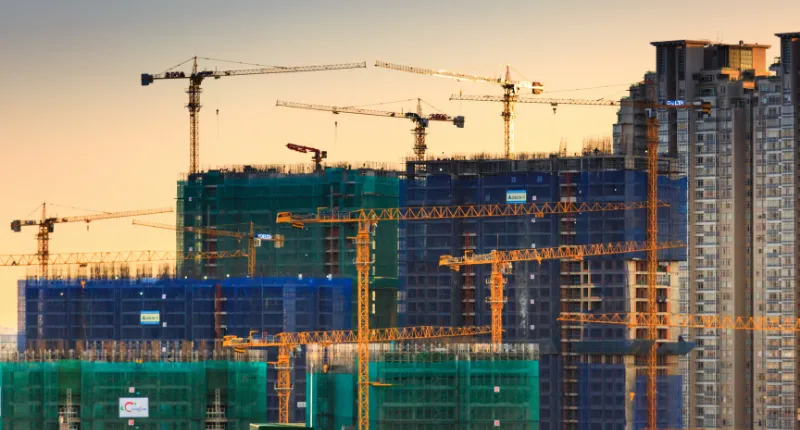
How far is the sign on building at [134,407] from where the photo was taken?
185750mm

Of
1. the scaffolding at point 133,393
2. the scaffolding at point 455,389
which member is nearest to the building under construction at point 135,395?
the scaffolding at point 133,393

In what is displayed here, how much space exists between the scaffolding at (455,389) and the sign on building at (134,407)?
1664cm

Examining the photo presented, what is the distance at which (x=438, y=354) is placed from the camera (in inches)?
7338

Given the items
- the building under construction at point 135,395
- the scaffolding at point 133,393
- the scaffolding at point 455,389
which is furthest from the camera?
the scaffolding at point 133,393

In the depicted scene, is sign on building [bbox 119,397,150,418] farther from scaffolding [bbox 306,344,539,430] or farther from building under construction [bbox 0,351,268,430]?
scaffolding [bbox 306,344,539,430]

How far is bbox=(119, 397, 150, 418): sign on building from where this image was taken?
609 ft

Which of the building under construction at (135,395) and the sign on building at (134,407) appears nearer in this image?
the sign on building at (134,407)

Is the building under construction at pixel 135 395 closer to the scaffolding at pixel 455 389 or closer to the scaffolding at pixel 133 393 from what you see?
the scaffolding at pixel 133 393

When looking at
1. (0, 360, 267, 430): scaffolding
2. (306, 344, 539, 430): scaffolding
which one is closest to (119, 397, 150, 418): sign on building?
(0, 360, 267, 430): scaffolding

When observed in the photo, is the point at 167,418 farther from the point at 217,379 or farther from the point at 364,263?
the point at 364,263

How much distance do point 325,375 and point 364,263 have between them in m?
9.45

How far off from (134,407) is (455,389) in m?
23.7

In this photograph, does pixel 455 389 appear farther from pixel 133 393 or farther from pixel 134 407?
pixel 133 393

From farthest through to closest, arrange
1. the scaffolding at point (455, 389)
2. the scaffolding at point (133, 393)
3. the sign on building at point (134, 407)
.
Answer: the scaffolding at point (133, 393) → the sign on building at point (134, 407) → the scaffolding at point (455, 389)
